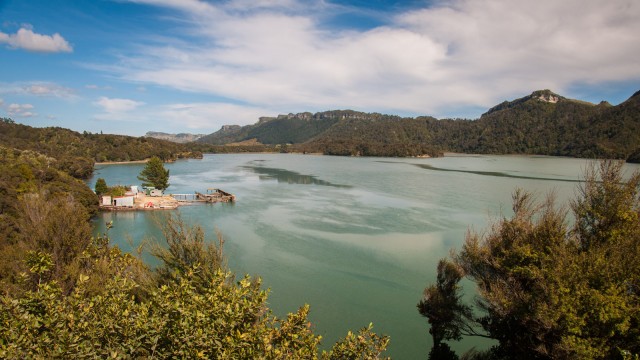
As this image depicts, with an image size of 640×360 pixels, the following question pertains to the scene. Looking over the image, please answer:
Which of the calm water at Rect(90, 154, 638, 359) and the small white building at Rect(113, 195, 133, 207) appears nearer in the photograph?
the calm water at Rect(90, 154, 638, 359)

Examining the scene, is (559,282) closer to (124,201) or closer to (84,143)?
(124,201)

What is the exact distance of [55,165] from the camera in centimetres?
7619

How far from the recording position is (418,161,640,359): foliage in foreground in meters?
10.6

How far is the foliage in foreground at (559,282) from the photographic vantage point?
1056 centimetres

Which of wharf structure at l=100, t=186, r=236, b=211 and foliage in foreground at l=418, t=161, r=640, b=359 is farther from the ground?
foliage in foreground at l=418, t=161, r=640, b=359

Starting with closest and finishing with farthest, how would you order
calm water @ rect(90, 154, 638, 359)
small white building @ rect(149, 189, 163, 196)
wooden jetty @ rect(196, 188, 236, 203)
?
calm water @ rect(90, 154, 638, 359), wooden jetty @ rect(196, 188, 236, 203), small white building @ rect(149, 189, 163, 196)

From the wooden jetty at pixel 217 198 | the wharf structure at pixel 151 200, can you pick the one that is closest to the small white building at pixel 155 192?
the wharf structure at pixel 151 200

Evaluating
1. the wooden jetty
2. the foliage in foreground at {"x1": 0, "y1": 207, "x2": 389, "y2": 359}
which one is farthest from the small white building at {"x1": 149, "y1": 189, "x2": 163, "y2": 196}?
the foliage in foreground at {"x1": 0, "y1": 207, "x2": 389, "y2": 359}

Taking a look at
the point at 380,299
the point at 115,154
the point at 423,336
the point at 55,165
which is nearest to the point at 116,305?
the point at 423,336

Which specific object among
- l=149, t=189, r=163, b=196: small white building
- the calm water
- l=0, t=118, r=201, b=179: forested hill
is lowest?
the calm water

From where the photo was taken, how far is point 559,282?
11281 mm

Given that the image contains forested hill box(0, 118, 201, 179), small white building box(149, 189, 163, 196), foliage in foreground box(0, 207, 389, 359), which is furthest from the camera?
forested hill box(0, 118, 201, 179)

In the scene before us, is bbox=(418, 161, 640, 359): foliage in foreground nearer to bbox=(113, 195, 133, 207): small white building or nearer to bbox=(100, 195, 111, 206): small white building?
bbox=(113, 195, 133, 207): small white building

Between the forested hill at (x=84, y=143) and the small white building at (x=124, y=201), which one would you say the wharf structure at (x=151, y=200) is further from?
the forested hill at (x=84, y=143)
